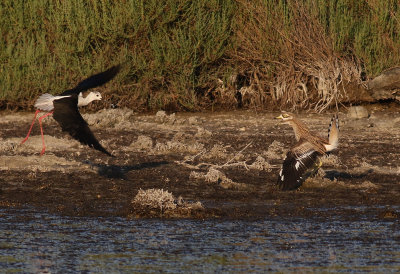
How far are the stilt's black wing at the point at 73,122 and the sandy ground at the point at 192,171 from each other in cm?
57

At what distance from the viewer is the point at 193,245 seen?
726 cm

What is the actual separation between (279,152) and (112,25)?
4929 mm

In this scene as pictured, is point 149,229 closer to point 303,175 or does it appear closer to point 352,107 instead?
point 303,175

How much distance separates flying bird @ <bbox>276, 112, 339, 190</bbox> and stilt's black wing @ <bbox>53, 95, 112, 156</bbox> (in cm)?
203

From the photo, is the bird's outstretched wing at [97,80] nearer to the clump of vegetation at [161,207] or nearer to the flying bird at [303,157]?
the flying bird at [303,157]

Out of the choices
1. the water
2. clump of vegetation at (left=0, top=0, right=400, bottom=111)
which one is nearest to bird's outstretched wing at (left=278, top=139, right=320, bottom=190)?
the water

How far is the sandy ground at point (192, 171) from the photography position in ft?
28.9

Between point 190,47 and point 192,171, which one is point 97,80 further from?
point 190,47

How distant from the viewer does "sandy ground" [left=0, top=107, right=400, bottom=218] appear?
347 inches

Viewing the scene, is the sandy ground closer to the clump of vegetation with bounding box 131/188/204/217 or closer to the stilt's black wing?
the clump of vegetation with bounding box 131/188/204/217

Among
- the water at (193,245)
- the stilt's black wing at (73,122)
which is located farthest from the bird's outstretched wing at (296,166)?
the stilt's black wing at (73,122)

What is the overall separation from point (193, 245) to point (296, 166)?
7.21ft

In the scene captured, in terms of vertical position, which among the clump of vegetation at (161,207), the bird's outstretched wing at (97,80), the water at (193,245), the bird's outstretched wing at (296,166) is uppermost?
the bird's outstretched wing at (97,80)

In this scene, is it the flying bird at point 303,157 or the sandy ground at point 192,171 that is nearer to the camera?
the sandy ground at point 192,171
